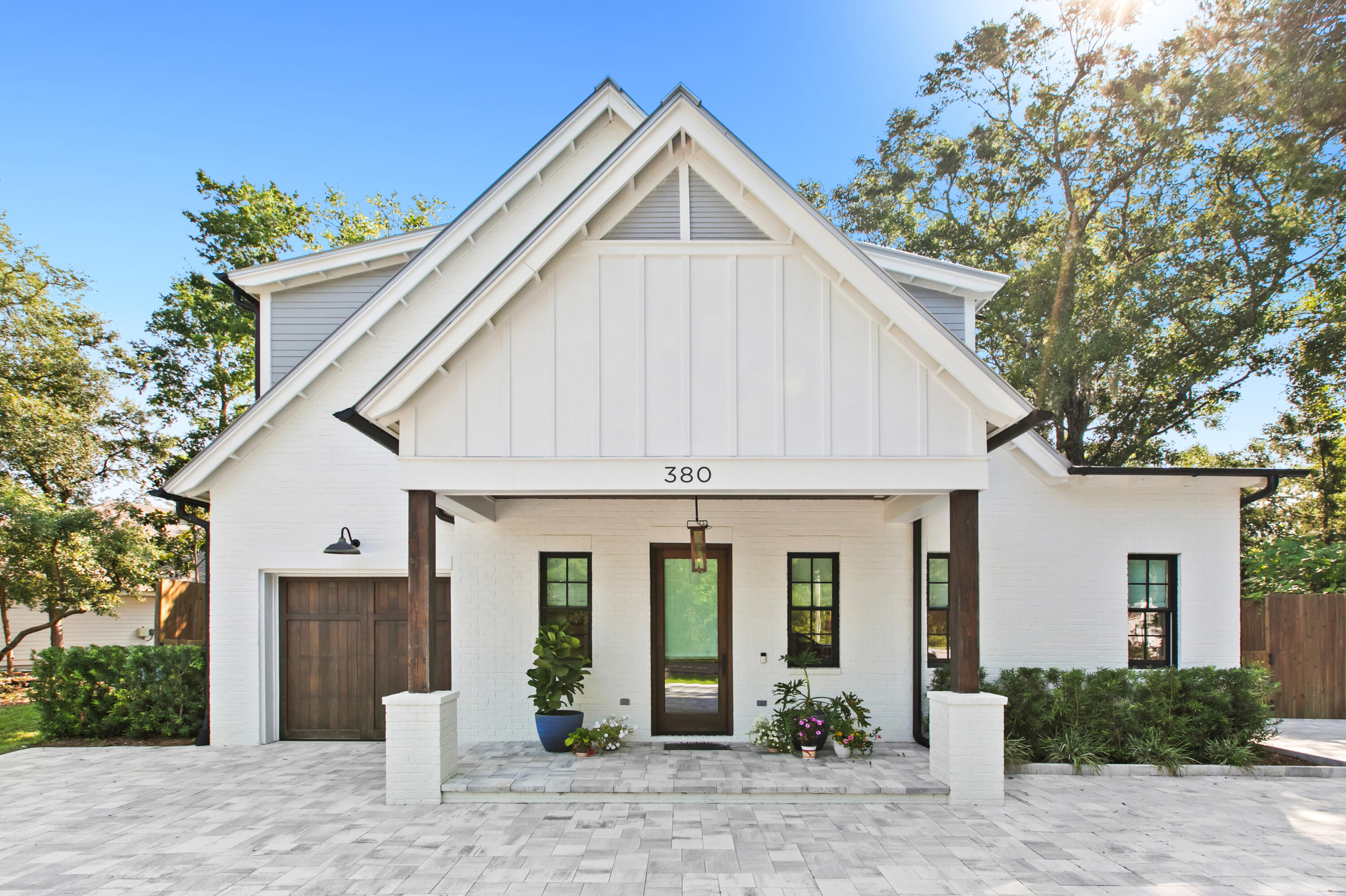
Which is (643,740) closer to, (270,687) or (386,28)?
(270,687)

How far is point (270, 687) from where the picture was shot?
9.84 meters

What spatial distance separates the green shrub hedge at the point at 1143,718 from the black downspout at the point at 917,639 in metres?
1.08

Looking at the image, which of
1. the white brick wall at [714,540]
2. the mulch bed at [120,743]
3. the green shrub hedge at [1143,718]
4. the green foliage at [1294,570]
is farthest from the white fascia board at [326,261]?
the green foliage at [1294,570]

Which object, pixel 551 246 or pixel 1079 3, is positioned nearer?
pixel 551 246

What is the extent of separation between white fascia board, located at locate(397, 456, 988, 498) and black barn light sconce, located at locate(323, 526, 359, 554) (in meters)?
2.61

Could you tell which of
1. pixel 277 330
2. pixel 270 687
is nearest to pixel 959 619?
pixel 270 687

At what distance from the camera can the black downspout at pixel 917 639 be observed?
9.30 meters

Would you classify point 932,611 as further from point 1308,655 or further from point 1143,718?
point 1308,655

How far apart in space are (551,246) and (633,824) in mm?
5034

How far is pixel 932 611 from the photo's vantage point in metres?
9.61

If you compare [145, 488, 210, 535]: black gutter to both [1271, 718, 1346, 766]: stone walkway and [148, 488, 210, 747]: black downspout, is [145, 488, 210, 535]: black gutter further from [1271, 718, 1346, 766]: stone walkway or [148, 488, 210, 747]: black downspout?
[1271, 718, 1346, 766]: stone walkway

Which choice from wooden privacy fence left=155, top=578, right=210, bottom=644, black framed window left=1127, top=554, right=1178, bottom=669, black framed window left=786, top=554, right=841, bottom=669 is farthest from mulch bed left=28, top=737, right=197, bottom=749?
black framed window left=1127, top=554, right=1178, bottom=669

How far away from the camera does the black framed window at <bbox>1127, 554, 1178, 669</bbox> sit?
387 inches

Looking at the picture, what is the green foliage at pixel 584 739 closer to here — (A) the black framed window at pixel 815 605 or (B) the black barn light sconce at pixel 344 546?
(A) the black framed window at pixel 815 605
